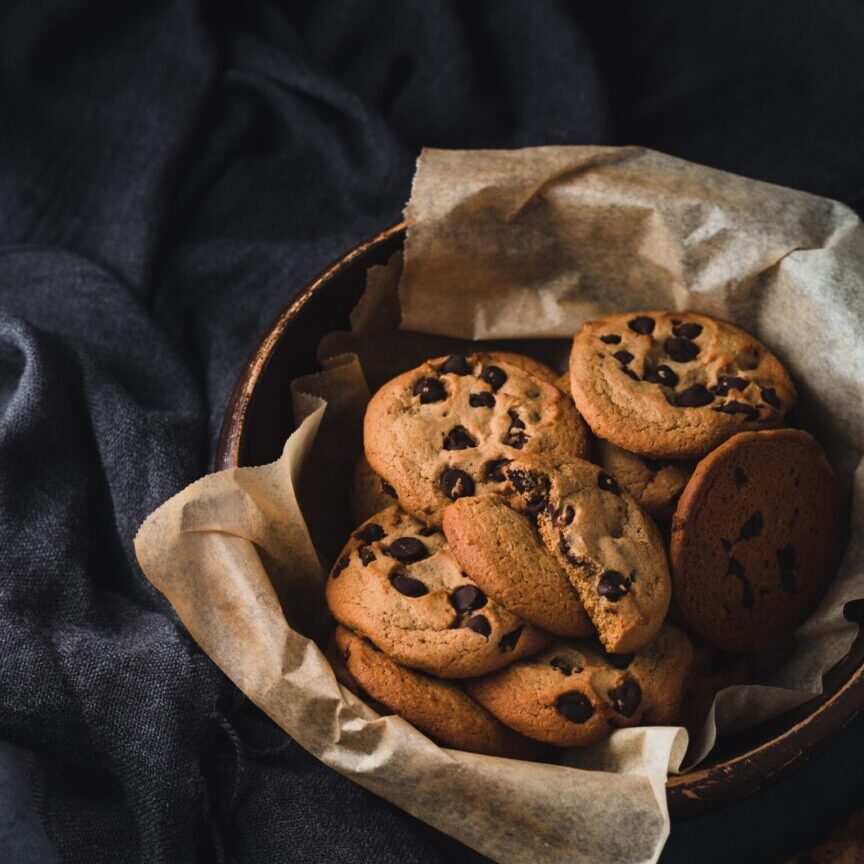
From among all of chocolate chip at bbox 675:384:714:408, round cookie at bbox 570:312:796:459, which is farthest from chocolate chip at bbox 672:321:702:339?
chocolate chip at bbox 675:384:714:408

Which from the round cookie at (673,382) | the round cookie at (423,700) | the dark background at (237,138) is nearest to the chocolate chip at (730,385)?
the round cookie at (673,382)

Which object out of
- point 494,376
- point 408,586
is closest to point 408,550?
point 408,586

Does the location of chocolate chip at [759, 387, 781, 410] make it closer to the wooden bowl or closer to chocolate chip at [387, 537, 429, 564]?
the wooden bowl

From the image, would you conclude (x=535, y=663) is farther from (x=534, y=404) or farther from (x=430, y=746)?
(x=534, y=404)

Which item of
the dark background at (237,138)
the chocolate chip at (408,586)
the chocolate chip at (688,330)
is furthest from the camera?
the dark background at (237,138)

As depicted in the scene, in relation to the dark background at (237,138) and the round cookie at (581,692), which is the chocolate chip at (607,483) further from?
A: the dark background at (237,138)

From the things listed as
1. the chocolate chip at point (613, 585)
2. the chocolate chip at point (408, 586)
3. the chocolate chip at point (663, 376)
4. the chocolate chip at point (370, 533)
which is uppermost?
the chocolate chip at point (663, 376)

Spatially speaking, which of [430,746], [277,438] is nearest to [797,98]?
[277,438]
